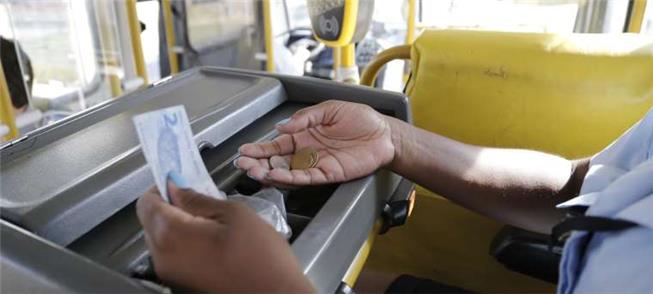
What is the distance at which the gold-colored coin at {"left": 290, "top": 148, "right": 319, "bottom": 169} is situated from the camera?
→ 0.80 m

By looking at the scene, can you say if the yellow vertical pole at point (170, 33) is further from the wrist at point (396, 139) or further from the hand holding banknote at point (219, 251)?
the hand holding banknote at point (219, 251)

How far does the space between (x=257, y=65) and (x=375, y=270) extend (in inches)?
89.1

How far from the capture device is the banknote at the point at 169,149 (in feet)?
1.61

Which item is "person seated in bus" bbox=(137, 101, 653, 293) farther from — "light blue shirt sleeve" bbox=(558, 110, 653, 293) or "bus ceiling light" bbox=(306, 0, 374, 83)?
"bus ceiling light" bbox=(306, 0, 374, 83)

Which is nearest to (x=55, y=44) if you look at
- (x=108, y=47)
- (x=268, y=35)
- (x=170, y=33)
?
(x=108, y=47)

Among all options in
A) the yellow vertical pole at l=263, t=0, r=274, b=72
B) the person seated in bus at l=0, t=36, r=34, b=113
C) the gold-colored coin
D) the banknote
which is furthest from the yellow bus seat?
the yellow vertical pole at l=263, t=0, r=274, b=72

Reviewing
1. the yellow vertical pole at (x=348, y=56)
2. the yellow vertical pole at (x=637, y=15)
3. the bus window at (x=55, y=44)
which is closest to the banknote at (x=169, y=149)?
the yellow vertical pole at (x=348, y=56)

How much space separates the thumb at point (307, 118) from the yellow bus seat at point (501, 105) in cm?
57

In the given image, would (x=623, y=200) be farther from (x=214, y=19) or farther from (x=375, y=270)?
(x=214, y=19)

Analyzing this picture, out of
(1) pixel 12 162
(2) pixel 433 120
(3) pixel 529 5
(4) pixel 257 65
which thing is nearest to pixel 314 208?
(1) pixel 12 162

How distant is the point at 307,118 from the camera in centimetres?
87

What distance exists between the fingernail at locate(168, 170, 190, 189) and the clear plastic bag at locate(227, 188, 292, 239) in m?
0.11

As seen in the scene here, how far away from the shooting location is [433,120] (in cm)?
140

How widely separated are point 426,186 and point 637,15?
198 centimetres
